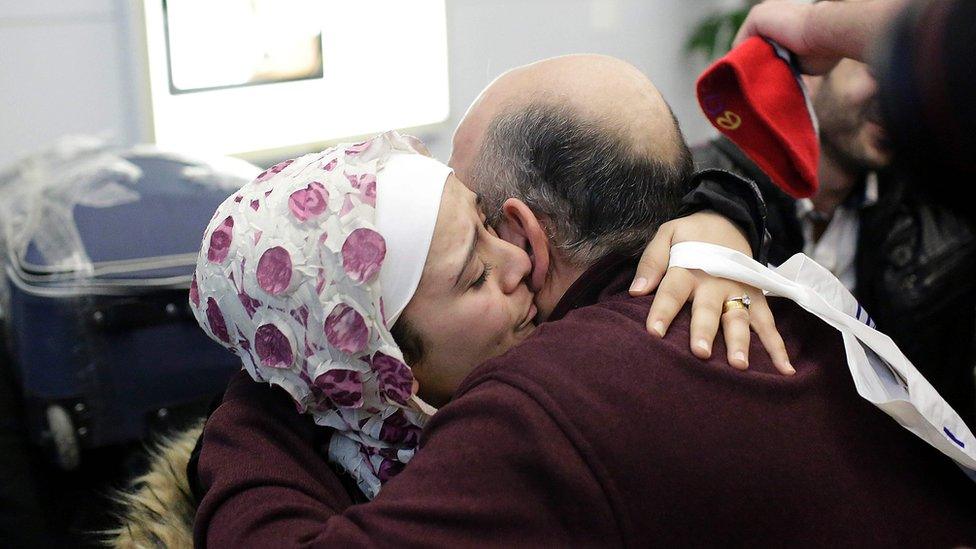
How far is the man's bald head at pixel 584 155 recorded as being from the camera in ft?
3.88

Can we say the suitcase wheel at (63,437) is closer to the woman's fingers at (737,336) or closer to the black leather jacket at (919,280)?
the woman's fingers at (737,336)

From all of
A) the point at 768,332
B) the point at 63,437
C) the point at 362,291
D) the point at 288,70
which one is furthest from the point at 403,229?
the point at 288,70

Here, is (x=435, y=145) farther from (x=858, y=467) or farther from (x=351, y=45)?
(x=858, y=467)

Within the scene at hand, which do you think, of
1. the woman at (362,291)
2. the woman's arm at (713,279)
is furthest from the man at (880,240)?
the woman at (362,291)

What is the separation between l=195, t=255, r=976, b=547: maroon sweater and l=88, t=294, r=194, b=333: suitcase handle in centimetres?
55

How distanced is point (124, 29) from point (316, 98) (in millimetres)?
535

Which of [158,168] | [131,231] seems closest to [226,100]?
[158,168]

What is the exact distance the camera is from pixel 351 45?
8.75ft

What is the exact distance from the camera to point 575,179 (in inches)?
46.7

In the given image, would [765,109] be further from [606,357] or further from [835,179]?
[835,179]

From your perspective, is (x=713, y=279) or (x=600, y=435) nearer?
(x=600, y=435)

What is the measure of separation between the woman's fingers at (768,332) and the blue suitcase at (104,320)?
3.25 ft

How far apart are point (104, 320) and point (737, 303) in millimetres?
1078

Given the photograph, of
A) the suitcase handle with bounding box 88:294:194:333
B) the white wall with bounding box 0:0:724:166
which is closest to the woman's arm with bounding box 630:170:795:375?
the suitcase handle with bounding box 88:294:194:333
